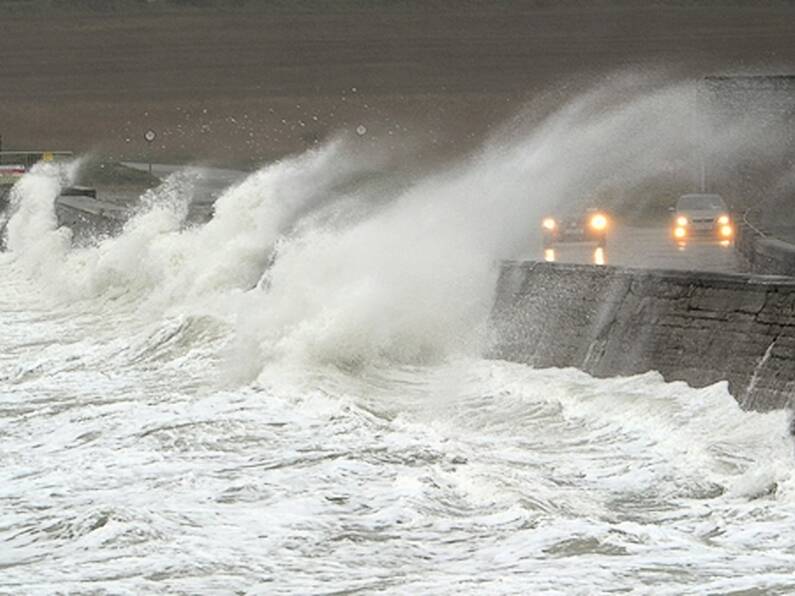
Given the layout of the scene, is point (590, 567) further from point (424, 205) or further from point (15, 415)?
point (424, 205)

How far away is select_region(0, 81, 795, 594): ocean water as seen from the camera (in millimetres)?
11711

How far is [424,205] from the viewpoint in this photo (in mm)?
28188

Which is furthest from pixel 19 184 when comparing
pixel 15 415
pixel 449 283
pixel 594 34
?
pixel 594 34

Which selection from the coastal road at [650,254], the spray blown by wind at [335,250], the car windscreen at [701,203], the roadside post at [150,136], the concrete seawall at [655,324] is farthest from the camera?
the roadside post at [150,136]

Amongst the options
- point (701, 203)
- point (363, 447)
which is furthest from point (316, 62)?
point (363, 447)

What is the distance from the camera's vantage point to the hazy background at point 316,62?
7769 cm

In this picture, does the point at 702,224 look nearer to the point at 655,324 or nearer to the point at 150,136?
the point at 655,324

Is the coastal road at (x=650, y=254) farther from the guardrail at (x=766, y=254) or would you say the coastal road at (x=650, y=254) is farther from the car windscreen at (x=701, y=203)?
the car windscreen at (x=701, y=203)

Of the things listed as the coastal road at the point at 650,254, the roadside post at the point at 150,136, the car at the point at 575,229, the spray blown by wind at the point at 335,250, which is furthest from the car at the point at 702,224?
the roadside post at the point at 150,136

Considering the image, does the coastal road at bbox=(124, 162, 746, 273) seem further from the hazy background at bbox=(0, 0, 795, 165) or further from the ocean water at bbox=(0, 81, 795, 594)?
the hazy background at bbox=(0, 0, 795, 165)

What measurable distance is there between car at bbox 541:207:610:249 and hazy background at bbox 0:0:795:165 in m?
35.2

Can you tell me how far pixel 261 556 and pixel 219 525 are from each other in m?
0.91

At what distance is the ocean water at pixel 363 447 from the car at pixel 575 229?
3164 mm

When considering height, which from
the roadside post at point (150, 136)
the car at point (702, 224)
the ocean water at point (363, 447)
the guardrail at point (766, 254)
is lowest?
the ocean water at point (363, 447)
